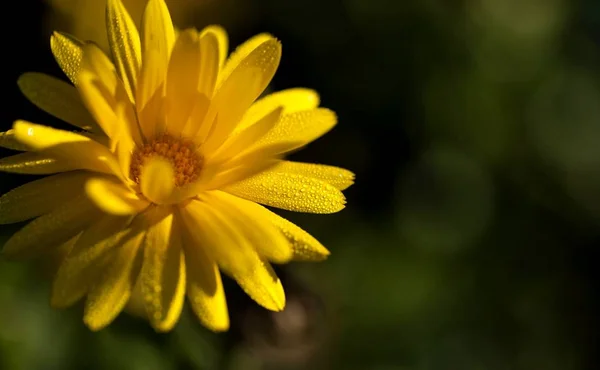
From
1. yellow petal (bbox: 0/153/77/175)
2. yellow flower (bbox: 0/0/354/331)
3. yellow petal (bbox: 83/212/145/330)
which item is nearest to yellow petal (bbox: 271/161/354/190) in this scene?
yellow flower (bbox: 0/0/354/331)

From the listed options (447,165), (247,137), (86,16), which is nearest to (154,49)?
(247,137)

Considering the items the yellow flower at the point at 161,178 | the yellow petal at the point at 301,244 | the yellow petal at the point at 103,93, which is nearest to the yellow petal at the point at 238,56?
the yellow flower at the point at 161,178

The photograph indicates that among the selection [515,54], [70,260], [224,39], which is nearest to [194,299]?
[70,260]

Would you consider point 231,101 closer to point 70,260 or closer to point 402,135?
point 70,260

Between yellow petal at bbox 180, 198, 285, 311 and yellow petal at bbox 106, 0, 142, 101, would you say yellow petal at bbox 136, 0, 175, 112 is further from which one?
yellow petal at bbox 180, 198, 285, 311

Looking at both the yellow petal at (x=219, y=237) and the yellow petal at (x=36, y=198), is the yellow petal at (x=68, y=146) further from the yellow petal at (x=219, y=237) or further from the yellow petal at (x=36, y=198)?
the yellow petal at (x=219, y=237)

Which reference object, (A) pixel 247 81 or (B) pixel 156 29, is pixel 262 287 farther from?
(B) pixel 156 29

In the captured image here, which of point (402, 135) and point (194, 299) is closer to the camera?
point (194, 299)
